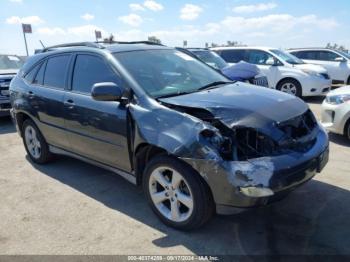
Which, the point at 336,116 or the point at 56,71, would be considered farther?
the point at 336,116

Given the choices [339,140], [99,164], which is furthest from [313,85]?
[99,164]

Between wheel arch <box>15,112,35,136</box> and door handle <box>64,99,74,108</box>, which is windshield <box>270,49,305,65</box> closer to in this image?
wheel arch <box>15,112,35,136</box>

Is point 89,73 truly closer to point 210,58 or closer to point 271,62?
point 210,58

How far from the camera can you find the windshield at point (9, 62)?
1038cm

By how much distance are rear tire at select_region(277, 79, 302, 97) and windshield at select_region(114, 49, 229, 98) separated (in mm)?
6670

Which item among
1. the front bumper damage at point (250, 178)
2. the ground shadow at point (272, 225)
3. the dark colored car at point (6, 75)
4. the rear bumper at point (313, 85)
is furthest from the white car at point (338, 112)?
the dark colored car at point (6, 75)

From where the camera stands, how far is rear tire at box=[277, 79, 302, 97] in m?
10.5

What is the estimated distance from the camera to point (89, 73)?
4188 millimetres

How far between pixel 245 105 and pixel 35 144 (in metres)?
3.62

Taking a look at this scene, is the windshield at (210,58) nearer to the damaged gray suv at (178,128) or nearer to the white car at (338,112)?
the white car at (338,112)

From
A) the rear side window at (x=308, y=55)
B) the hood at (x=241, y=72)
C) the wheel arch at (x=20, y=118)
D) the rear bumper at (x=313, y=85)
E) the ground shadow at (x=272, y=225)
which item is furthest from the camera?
the rear side window at (x=308, y=55)

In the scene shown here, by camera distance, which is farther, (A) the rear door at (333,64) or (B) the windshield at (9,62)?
(A) the rear door at (333,64)

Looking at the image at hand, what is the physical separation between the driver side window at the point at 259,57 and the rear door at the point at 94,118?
7.92 m

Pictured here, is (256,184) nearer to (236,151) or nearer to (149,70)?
(236,151)
